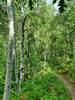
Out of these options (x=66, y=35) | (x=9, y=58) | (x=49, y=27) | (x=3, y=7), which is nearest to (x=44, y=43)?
(x=49, y=27)

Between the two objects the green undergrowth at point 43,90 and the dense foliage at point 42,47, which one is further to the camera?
the dense foliage at point 42,47

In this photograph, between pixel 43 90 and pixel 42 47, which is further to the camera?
pixel 42 47

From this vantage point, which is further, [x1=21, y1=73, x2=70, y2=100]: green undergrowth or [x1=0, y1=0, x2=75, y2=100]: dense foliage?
[x1=0, y1=0, x2=75, y2=100]: dense foliage

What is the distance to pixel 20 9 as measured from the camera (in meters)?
20.2

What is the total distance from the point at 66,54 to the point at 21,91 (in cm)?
3086

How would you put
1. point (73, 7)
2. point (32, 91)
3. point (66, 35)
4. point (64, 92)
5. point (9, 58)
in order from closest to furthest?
point (9, 58)
point (32, 91)
point (64, 92)
point (73, 7)
point (66, 35)

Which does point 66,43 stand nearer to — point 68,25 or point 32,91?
point 68,25

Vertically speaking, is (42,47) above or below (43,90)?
above

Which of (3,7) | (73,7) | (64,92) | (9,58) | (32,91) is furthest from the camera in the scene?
(73,7)

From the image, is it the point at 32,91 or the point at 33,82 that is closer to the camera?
the point at 32,91

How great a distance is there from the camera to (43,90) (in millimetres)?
18688

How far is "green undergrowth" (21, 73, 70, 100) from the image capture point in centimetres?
1737

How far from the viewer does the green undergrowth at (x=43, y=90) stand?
17366mm

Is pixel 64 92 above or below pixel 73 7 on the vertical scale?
below
